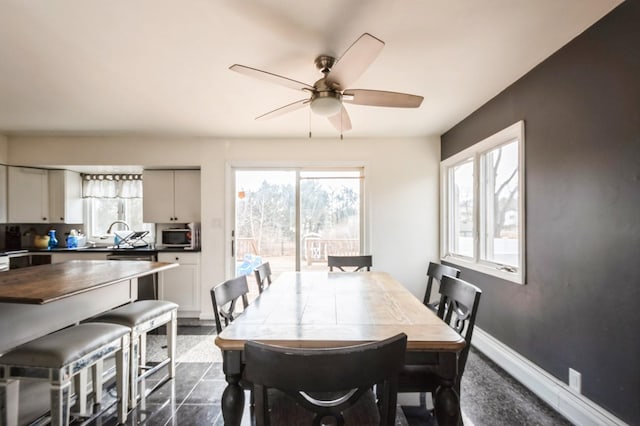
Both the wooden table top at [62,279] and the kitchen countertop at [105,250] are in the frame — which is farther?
the kitchen countertop at [105,250]

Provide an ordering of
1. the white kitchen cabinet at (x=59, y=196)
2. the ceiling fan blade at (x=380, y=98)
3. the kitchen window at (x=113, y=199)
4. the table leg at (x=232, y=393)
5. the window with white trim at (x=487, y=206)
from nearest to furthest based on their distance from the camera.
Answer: the table leg at (x=232, y=393) < the ceiling fan blade at (x=380, y=98) < the window with white trim at (x=487, y=206) < the white kitchen cabinet at (x=59, y=196) < the kitchen window at (x=113, y=199)

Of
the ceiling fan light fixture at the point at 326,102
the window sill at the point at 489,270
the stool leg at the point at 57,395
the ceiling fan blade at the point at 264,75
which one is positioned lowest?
the stool leg at the point at 57,395

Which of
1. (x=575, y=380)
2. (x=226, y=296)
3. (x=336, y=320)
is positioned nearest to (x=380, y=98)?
(x=336, y=320)

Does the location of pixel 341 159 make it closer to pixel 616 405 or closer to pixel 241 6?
pixel 241 6

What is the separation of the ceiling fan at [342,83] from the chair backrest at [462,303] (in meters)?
1.20

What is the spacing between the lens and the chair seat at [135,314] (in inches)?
79.2

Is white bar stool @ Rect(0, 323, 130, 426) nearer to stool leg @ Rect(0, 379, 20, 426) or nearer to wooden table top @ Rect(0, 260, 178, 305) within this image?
stool leg @ Rect(0, 379, 20, 426)

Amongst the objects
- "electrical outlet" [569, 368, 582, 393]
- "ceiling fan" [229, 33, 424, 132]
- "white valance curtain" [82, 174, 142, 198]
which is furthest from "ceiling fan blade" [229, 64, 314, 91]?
"white valance curtain" [82, 174, 142, 198]

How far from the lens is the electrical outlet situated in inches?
72.2

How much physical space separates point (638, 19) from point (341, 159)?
2843 mm

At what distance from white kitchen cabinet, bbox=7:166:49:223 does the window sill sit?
541cm

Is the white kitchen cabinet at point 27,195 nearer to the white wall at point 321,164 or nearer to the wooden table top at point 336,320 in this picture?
the white wall at point 321,164

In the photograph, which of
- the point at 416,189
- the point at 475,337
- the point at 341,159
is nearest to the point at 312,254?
the point at 341,159

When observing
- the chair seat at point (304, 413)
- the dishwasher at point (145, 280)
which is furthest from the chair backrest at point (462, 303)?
the dishwasher at point (145, 280)
